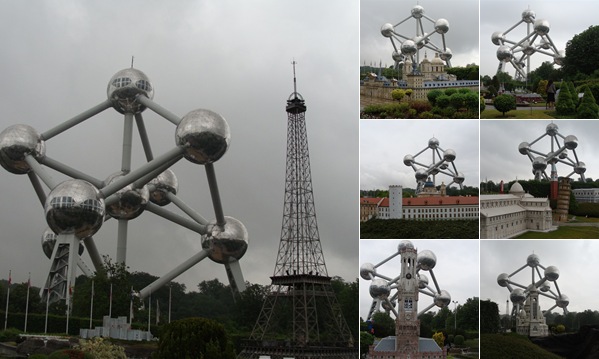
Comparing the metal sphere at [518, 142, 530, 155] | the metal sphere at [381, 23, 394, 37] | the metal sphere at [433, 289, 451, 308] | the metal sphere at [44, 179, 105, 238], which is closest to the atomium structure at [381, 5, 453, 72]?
the metal sphere at [381, 23, 394, 37]

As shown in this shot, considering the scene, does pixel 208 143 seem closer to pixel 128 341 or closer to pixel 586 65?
pixel 128 341

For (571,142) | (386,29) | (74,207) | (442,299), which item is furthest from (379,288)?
(74,207)

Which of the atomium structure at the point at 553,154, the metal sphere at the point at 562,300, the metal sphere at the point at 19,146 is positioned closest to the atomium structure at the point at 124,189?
the metal sphere at the point at 19,146

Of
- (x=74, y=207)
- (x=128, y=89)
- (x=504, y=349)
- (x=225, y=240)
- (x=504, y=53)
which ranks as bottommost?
(x=504, y=349)

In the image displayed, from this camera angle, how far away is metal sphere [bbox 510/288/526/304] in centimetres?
1725

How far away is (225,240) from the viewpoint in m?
23.2

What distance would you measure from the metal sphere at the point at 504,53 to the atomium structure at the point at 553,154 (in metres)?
1.74

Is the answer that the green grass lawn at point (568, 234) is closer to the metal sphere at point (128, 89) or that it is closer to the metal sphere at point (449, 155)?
the metal sphere at point (449, 155)

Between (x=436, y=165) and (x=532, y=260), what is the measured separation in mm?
2749

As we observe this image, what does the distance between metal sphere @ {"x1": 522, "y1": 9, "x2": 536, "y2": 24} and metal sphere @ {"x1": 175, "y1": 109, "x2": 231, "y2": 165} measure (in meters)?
7.47

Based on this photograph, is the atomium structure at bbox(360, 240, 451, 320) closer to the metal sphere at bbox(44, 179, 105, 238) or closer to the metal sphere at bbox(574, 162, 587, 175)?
the metal sphere at bbox(574, 162, 587, 175)

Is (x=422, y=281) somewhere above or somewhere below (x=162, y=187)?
below

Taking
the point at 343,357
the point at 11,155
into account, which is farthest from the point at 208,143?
the point at 343,357

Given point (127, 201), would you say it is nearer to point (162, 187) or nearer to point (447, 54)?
point (162, 187)
